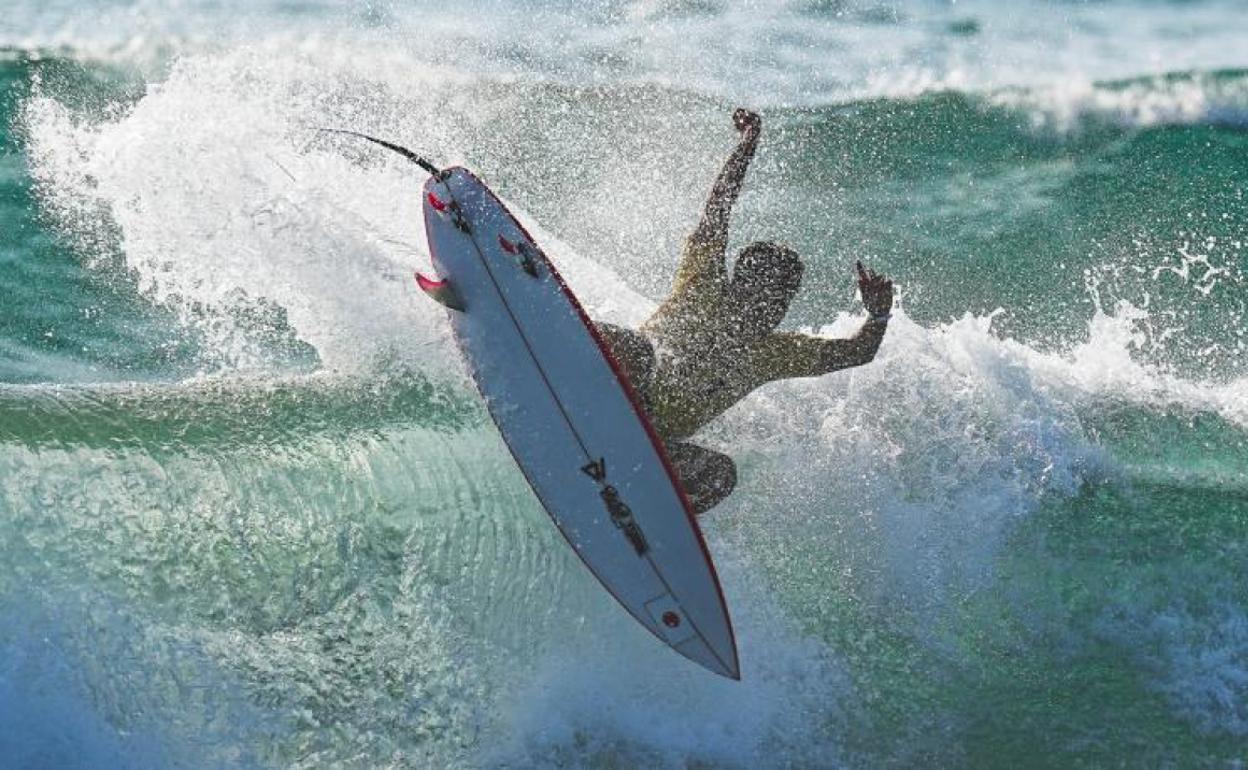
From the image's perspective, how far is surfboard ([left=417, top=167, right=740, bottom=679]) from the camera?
536cm

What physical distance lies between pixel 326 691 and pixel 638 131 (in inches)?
224

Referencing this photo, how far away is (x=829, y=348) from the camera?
572 cm

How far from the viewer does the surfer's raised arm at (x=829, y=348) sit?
5.63 metres

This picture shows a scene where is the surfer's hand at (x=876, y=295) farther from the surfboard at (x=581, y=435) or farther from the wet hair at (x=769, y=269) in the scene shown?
the surfboard at (x=581, y=435)

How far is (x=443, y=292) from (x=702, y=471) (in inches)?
54.1

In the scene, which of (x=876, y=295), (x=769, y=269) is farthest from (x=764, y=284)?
(x=876, y=295)

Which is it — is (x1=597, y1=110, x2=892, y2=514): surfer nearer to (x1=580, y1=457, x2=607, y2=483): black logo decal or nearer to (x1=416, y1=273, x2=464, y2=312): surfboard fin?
(x1=580, y1=457, x2=607, y2=483): black logo decal

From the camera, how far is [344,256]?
22.1 feet

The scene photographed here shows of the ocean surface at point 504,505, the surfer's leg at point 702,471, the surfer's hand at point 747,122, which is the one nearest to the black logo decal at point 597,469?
the surfer's leg at point 702,471

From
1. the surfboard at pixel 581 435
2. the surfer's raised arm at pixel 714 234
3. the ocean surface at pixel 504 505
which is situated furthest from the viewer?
the surfer's raised arm at pixel 714 234

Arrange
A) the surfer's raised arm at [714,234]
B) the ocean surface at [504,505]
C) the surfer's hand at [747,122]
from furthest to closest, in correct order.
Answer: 1. the surfer's hand at [747,122]
2. the surfer's raised arm at [714,234]
3. the ocean surface at [504,505]

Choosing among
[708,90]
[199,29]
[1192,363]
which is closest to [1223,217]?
[1192,363]

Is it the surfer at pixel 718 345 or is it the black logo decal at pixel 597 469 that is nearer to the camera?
the black logo decal at pixel 597 469

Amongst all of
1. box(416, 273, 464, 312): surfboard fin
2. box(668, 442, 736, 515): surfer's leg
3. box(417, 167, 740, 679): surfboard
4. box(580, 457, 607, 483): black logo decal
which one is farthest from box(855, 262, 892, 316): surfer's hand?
box(416, 273, 464, 312): surfboard fin
